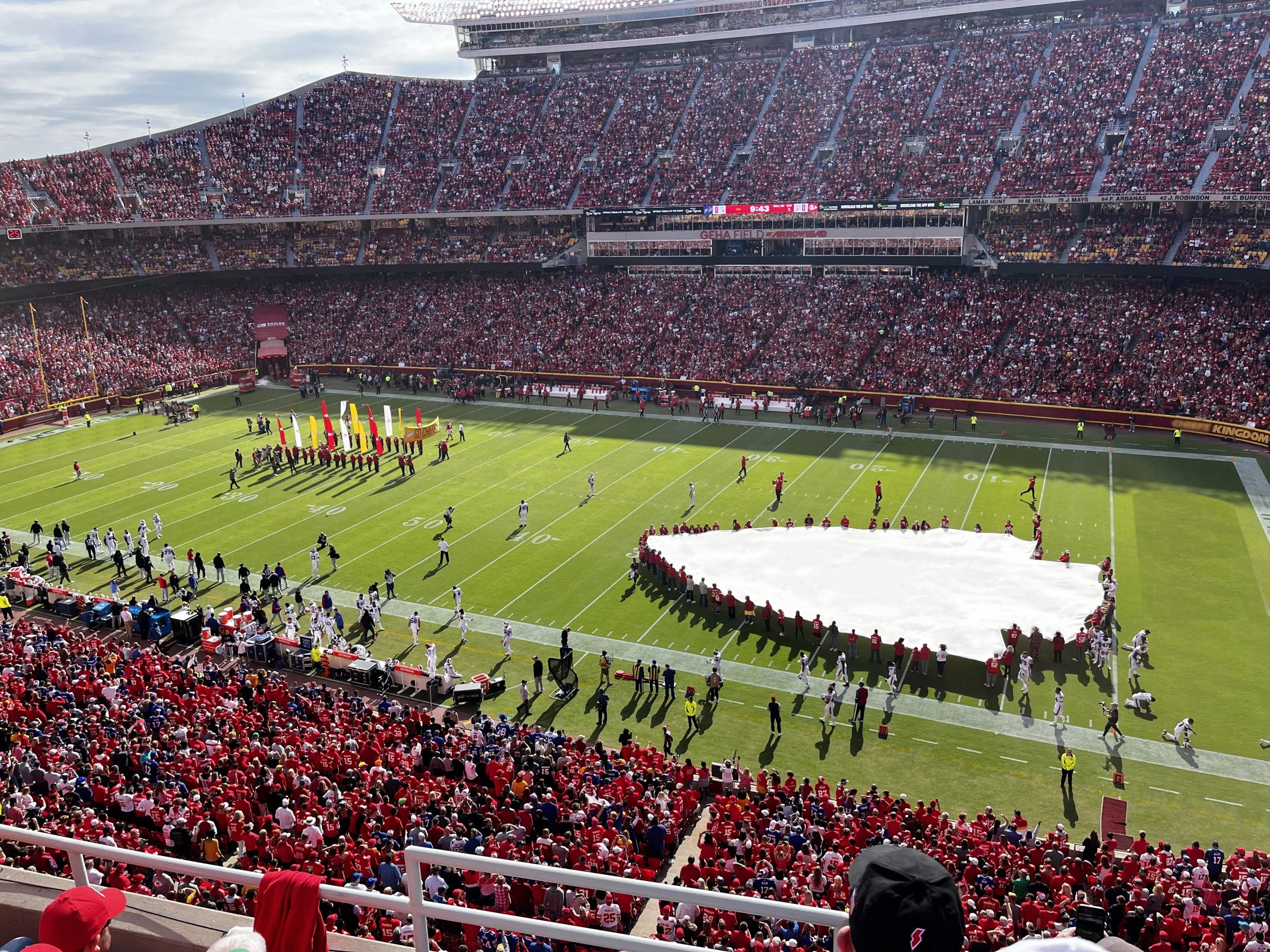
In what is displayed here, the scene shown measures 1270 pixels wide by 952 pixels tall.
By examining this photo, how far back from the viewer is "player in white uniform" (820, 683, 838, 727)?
22.9 m

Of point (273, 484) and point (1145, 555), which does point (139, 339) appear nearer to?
point (273, 484)

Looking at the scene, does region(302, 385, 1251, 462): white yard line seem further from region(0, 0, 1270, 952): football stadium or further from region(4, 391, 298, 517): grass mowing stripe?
region(4, 391, 298, 517): grass mowing stripe

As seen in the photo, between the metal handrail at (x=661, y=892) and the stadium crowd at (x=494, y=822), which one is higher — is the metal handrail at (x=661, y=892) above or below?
above

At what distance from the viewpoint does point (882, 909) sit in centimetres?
272

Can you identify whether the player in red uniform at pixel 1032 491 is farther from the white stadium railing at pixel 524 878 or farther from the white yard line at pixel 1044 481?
the white stadium railing at pixel 524 878

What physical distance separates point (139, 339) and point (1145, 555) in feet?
203

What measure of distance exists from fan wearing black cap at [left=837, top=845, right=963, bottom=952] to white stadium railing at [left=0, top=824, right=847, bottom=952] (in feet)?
1.44

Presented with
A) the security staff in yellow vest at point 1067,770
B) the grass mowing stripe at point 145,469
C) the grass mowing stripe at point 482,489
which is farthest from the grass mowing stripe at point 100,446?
the security staff in yellow vest at point 1067,770

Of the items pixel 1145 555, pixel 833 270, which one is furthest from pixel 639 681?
pixel 833 270

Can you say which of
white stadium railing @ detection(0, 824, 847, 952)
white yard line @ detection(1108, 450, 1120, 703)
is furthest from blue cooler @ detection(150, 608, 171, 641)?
white yard line @ detection(1108, 450, 1120, 703)

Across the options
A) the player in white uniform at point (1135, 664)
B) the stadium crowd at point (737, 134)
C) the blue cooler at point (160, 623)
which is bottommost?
the player in white uniform at point (1135, 664)

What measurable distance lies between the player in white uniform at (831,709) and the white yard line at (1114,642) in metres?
6.98

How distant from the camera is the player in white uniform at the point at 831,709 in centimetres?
2292

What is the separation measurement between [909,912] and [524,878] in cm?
176
